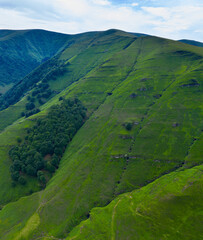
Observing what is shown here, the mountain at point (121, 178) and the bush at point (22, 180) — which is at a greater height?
the mountain at point (121, 178)

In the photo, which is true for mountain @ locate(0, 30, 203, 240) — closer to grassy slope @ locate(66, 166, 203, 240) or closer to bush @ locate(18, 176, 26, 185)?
grassy slope @ locate(66, 166, 203, 240)

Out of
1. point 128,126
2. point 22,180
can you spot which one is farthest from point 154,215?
point 22,180

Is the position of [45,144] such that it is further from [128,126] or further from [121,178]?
[128,126]

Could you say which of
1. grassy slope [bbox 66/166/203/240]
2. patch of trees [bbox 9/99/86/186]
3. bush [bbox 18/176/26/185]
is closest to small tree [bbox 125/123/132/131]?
patch of trees [bbox 9/99/86/186]

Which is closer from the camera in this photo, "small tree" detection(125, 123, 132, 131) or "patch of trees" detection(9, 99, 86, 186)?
"patch of trees" detection(9, 99, 86, 186)

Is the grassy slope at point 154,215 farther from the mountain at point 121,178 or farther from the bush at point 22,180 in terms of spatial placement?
the bush at point 22,180

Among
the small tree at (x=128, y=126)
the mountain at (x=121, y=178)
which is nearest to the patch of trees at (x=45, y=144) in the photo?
the mountain at (x=121, y=178)
